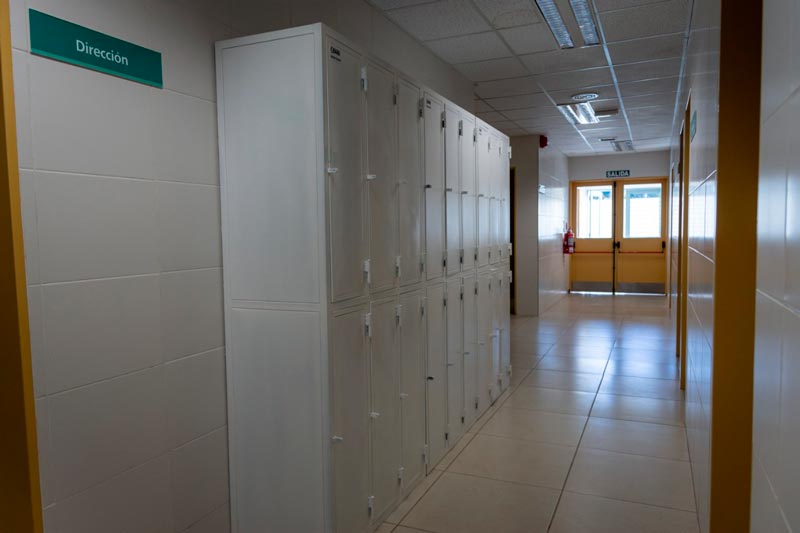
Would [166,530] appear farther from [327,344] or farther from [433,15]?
[433,15]

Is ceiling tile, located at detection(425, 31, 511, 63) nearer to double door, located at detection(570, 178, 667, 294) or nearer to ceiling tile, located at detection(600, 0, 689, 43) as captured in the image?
ceiling tile, located at detection(600, 0, 689, 43)

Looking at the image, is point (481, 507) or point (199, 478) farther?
point (481, 507)

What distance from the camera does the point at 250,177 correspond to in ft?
8.93

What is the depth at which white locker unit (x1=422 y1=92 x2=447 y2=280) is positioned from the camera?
3.76 meters

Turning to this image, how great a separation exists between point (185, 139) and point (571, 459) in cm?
332

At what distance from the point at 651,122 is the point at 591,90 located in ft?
8.95

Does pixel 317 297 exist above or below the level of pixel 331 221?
below

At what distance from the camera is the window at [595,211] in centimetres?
1364

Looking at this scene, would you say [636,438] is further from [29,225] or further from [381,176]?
[29,225]

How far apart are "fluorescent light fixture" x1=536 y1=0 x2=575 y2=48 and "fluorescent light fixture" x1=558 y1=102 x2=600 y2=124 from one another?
2558mm

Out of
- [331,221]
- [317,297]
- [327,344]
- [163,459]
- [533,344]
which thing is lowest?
[533,344]

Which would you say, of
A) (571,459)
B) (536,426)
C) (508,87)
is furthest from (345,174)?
(508,87)

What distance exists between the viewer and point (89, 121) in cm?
216

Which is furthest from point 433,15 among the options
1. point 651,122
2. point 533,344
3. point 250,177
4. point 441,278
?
point 651,122
